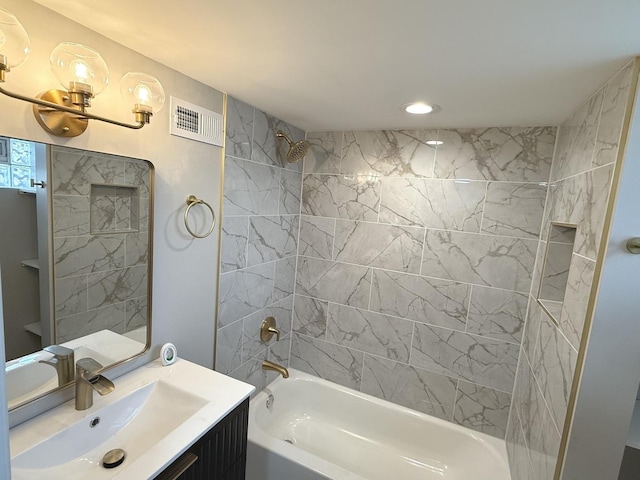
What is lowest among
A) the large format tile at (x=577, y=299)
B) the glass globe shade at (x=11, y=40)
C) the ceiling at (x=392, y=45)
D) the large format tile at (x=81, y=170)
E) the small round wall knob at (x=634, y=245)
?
the large format tile at (x=577, y=299)

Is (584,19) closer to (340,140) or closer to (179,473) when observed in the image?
(340,140)

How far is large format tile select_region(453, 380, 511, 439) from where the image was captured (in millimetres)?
2016

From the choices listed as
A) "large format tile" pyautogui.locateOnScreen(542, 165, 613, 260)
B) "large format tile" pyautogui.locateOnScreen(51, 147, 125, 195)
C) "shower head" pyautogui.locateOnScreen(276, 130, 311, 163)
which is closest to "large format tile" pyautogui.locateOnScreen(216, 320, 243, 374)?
"large format tile" pyautogui.locateOnScreen(51, 147, 125, 195)

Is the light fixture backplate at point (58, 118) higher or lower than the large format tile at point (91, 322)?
higher

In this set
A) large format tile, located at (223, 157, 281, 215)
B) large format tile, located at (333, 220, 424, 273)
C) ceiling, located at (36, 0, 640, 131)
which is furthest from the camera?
large format tile, located at (333, 220, 424, 273)

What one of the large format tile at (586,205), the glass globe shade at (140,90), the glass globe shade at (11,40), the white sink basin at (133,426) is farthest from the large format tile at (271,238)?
the large format tile at (586,205)

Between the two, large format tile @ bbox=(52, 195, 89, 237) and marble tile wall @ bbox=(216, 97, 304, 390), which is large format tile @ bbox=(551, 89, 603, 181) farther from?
large format tile @ bbox=(52, 195, 89, 237)

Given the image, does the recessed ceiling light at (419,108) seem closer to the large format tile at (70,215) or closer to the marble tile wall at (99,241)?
the marble tile wall at (99,241)

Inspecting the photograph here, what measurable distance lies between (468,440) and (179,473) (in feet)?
6.04

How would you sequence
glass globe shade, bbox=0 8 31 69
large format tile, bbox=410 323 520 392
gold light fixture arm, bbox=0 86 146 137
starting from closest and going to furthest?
glass globe shade, bbox=0 8 31 69 → gold light fixture arm, bbox=0 86 146 137 → large format tile, bbox=410 323 520 392

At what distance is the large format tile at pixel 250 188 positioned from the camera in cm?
Answer: 174

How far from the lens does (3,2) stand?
2.85ft

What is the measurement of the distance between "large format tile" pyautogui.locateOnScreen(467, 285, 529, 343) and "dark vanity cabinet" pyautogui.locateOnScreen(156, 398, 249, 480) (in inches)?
58.5

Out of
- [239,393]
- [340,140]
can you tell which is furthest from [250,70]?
[239,393]
